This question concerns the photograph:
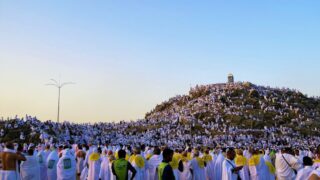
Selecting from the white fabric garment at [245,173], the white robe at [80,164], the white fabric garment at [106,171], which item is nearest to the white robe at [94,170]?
the white fabric garment at [106,171]

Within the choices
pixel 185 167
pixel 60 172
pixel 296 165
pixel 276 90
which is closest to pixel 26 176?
pixel 60 172

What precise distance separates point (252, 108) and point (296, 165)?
78.5m

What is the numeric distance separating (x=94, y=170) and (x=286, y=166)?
7866 mm

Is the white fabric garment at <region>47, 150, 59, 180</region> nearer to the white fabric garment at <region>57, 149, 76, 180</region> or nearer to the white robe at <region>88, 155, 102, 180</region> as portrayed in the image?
the white fabric garment at <region>57, 149, 76, 180</region>

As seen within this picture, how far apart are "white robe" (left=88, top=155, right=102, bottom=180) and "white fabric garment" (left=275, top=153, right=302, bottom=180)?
7460 millimetres

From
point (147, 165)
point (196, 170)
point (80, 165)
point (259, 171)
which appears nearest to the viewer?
point (259, 171)

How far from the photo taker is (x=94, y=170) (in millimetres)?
18188

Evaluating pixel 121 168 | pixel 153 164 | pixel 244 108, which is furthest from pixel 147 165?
pixel 244 108

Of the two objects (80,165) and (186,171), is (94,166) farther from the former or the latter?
(80,165)

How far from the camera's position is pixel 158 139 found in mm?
64750

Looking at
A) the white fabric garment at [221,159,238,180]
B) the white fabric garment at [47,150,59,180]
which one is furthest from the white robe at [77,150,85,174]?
the white fabric garment at [221,159,238,180]

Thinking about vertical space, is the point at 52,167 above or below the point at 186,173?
above

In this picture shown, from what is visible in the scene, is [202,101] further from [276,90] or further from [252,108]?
[276,90]

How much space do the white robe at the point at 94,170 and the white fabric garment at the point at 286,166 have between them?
24.5 ft
